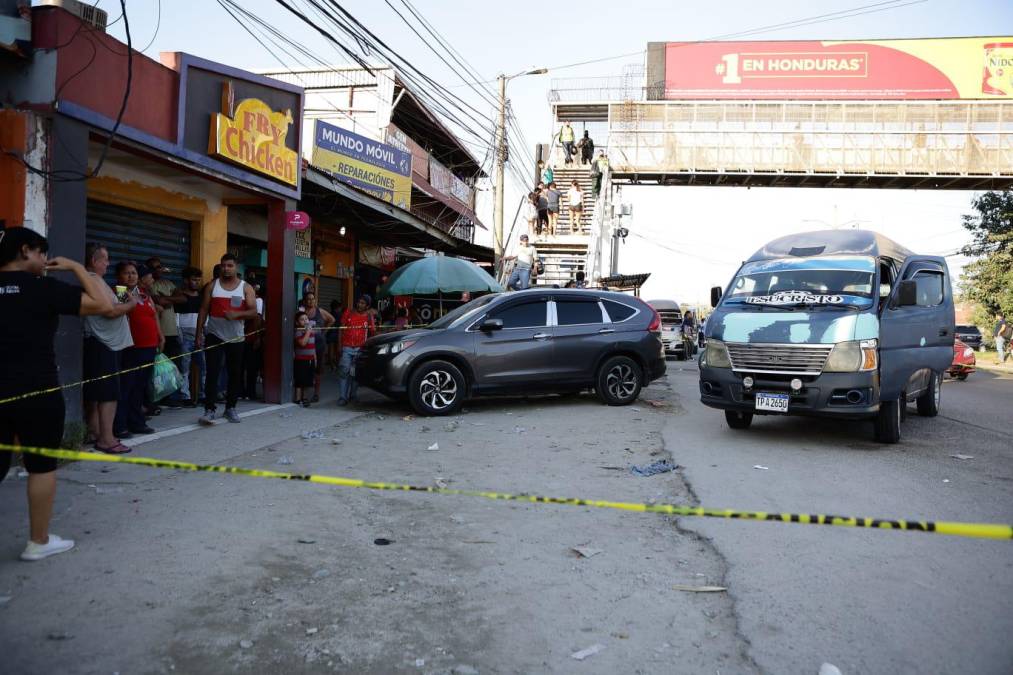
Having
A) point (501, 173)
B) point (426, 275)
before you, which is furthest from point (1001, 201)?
point (426, 275)

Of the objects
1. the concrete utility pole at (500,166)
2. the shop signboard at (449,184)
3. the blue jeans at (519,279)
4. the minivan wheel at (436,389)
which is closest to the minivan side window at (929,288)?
the minivan wheel at (436,389)

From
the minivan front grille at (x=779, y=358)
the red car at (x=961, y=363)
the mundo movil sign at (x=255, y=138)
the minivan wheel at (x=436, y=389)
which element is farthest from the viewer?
the red car at (x=961, y=363)

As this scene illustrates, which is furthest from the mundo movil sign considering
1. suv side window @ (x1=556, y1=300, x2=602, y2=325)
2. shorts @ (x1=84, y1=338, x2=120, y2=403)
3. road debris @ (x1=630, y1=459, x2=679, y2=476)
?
road debris @ (x1=630, y1=459, x2=679, y2=476)

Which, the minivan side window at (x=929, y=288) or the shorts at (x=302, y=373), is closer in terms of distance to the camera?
the minivan side window at (x=929, y=288)

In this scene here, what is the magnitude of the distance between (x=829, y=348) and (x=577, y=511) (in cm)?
387

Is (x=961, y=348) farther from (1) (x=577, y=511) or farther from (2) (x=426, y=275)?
(1) (x=577, y=511)

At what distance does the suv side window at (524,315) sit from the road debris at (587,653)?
289 inches

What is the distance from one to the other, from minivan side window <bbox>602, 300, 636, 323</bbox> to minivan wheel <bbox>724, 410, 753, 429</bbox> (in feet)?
9.02

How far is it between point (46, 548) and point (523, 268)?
1590cm

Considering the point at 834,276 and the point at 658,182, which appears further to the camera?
the point at 658,182

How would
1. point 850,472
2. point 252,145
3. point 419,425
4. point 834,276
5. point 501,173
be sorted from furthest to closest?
point 501,173 < point 252,145 < point 419,425 < point 834,276 < point 850,472

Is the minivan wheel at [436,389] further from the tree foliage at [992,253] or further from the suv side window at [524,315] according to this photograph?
the tree foliage at [992,253]

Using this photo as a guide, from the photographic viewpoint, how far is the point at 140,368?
24.5 feet

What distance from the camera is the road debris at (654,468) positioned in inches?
252
